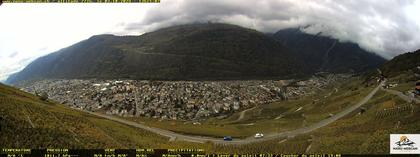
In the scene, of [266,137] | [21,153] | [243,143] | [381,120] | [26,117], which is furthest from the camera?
[266,137]

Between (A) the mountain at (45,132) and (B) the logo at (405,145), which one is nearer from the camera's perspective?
(A) the mountain at (45,132)

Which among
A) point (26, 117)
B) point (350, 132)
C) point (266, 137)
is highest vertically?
point (26, 117)

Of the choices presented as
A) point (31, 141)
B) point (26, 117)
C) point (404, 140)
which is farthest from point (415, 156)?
point (26, 117)

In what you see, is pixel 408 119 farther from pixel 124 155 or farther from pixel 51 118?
pixel 51 118

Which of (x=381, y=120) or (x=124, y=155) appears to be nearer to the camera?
(x=124, y=155)

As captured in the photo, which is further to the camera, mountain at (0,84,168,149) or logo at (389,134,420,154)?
logo at (389,134,420,154)

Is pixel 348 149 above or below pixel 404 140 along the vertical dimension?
below

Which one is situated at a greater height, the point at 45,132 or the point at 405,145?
the point at 405,145

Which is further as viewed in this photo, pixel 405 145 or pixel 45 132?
pixel 45 132
